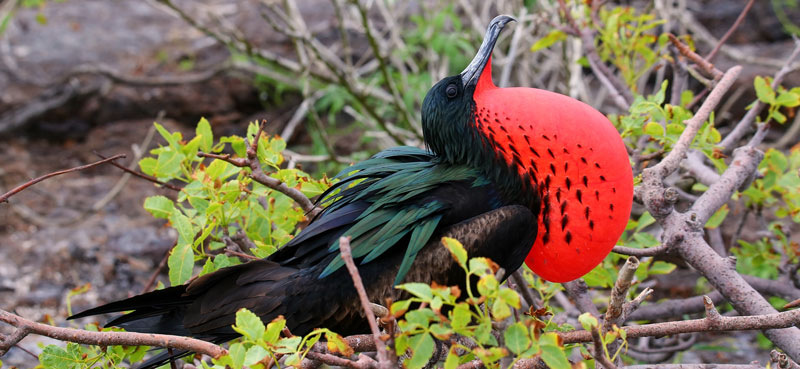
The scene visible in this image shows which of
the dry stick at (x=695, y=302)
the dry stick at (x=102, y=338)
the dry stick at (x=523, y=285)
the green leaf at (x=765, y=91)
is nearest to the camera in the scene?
the dry stick at (x=102, y=338)

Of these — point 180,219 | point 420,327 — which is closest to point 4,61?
point 180,219

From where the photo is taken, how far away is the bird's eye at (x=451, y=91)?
5.08 feet

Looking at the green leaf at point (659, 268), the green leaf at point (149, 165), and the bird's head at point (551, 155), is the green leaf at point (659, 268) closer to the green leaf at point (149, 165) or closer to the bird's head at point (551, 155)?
the bird's head at point (551, 155)

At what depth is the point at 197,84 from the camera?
4.26 meters

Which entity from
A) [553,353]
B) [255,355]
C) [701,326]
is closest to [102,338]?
[255,355]

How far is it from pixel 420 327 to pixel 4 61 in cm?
403

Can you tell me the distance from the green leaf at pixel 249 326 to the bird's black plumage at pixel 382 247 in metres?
0.34

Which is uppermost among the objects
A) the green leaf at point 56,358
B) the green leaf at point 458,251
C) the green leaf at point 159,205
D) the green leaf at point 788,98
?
the green leaf at point 788,98

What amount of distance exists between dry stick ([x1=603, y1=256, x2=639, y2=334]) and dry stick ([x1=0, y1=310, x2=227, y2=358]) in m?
0.58

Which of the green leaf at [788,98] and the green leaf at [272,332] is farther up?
the green leaf at [788,98]

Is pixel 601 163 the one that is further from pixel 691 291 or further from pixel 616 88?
pixel 691 291

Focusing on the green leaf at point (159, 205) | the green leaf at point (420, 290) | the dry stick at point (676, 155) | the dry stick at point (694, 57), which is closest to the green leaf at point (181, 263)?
the green leaf at point (159, 205)

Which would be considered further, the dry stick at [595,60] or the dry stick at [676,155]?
the dry stick at [595,60]

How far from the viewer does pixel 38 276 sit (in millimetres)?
3238
